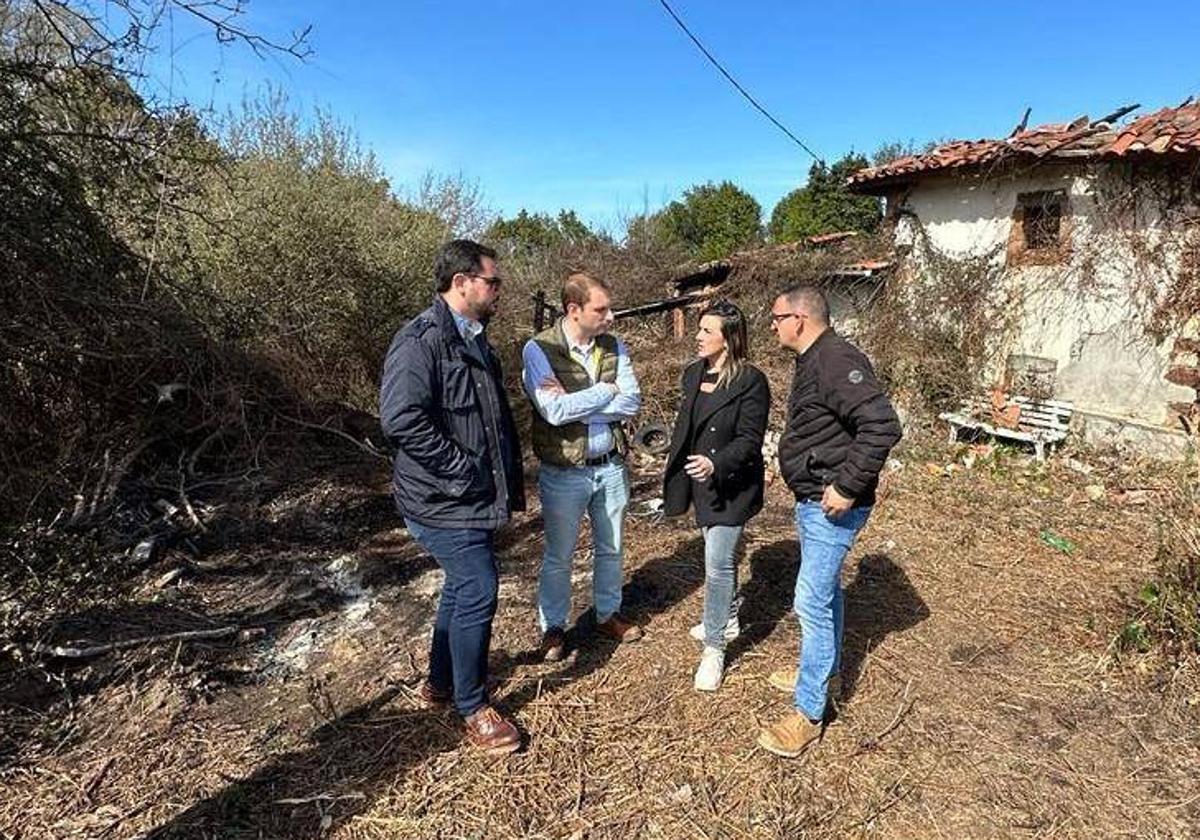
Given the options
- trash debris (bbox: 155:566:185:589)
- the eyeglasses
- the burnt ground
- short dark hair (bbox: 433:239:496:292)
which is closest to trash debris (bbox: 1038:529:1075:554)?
the burnt ground

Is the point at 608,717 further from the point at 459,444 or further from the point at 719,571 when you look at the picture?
the point at 459,444

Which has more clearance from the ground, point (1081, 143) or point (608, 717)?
point (1081, 143)

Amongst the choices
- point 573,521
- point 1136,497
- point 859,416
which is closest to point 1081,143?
point 1136,497

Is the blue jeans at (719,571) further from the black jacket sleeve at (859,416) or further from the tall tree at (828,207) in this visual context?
the tall tree at (828,207)

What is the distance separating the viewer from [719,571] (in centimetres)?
310

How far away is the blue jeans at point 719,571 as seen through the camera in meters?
3.08

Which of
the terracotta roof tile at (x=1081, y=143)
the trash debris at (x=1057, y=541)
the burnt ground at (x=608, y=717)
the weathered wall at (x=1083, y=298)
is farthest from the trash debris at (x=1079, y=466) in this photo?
the terracotta roof tile at (x=1081, y=143)

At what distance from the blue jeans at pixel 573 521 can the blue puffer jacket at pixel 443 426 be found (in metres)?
0.46

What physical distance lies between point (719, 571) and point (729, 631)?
0.67 m

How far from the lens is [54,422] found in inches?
180

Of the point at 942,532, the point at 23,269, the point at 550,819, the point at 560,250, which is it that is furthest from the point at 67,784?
the point at 560,250

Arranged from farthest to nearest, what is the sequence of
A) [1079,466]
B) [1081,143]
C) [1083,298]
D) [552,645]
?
[1083,298] < [1081,143] < [1079,466] < [552,645]

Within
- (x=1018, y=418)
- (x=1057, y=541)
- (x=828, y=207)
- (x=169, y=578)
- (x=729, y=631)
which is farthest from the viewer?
(x=828, y=207)

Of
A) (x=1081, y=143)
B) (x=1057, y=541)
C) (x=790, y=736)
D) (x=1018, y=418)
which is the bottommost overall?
(x=1057, y=541)
